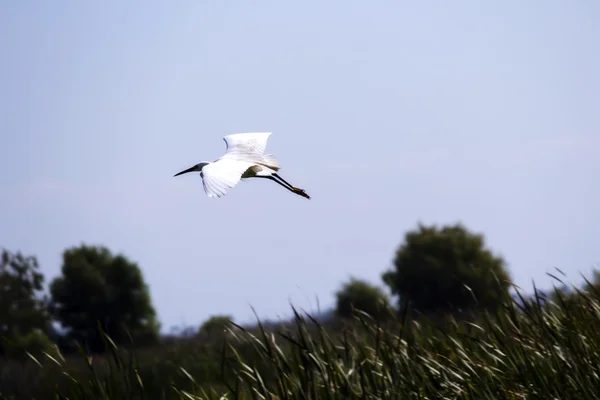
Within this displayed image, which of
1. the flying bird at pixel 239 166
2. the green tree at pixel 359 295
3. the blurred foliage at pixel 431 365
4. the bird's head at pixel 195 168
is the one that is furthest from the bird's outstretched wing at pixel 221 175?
the green tree at pixel 359 295

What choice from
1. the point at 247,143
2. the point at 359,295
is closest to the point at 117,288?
the point at 359,295

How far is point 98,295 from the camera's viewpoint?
2481 centimetres

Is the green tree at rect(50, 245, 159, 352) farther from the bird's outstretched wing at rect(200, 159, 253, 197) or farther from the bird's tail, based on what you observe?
the bird's outstretched wing at rect(200, 159, 253, 197)

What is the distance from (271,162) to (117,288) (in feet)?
66.4

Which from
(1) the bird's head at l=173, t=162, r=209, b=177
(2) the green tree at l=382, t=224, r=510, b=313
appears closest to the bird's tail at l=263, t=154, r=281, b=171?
(1) the bird's head at l=173, t=162, r=209, b=177

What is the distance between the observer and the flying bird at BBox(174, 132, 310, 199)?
4.90 meters

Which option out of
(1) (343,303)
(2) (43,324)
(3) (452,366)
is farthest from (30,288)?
(3) (452,366)

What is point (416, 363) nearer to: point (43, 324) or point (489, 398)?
point (489, 398)

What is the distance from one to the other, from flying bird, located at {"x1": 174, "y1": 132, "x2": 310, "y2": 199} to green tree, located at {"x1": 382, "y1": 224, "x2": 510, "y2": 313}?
17125 mm

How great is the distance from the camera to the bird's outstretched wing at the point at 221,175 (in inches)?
188

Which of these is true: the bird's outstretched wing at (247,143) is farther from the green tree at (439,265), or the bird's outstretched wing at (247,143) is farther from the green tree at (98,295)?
the green tree at (98,295)

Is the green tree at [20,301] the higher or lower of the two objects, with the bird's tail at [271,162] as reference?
higher

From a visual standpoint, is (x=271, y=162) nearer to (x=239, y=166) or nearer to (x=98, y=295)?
(x=239, y=166)

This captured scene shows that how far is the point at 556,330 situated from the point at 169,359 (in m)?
11.4
